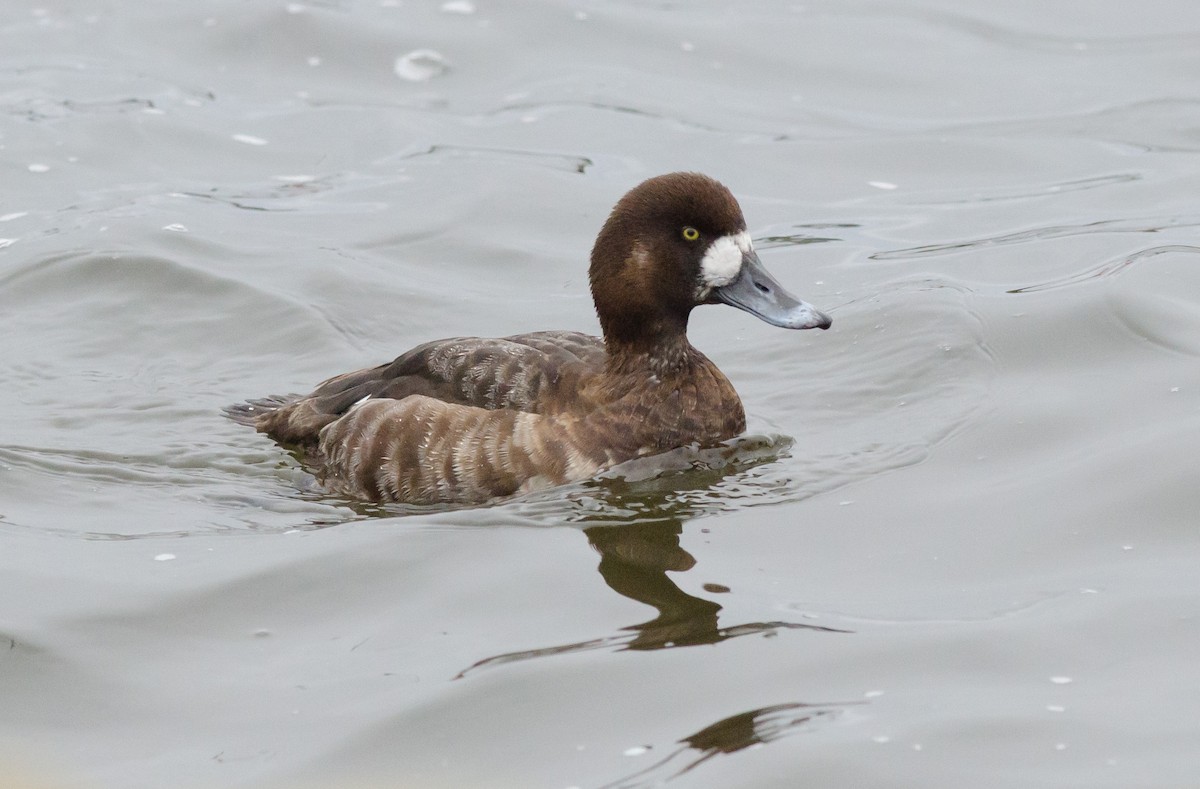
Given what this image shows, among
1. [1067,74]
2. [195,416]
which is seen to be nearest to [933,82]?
[1067,74]

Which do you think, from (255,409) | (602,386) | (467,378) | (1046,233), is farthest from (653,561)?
(1046,233)

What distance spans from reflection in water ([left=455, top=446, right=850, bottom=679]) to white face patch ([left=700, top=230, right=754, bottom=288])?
79 cm

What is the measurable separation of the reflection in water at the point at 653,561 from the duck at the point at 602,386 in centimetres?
17

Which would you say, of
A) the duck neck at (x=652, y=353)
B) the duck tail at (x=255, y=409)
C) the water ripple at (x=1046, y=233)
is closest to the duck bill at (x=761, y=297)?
the duck neck at (x=652, y=353)

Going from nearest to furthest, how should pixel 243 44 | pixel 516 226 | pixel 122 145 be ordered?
pixel 516 226 → pixel 122 145 → pixel 243 44

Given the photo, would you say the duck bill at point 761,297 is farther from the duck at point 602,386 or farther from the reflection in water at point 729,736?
the reflection in water at point 729,736

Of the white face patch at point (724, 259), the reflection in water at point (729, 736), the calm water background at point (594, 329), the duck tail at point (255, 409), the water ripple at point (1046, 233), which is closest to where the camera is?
the reflection in water at point (729, 736)

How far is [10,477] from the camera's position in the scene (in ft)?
24.0

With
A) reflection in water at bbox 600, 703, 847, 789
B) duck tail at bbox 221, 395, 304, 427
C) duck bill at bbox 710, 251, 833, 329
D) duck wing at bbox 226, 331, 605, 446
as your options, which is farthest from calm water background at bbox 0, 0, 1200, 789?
duck bill at bbox 710, 251, 833, 329

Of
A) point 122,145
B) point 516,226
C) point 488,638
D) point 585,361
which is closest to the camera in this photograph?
point 488,638

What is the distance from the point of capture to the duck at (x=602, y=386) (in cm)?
670

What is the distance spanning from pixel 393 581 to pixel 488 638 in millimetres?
626

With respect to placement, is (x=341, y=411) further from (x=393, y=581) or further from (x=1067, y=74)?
(x=1067, y=74)

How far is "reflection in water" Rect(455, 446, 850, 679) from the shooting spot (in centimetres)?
542
